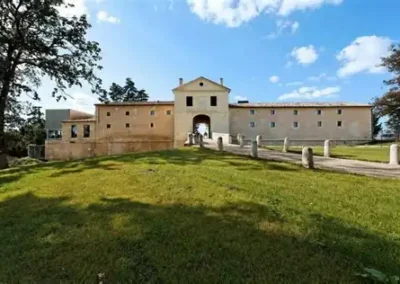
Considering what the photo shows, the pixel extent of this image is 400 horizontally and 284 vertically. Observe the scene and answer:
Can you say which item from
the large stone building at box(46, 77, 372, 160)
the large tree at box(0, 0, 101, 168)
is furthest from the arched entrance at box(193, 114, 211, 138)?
the large tree at box(0, 0, 101, 168)

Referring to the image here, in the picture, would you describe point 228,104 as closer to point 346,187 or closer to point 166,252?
point 346,187

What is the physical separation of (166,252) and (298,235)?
1.94 m

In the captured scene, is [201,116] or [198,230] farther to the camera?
[201,116]

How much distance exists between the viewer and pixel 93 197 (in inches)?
298

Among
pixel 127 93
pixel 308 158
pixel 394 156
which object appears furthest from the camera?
pixel 127 93

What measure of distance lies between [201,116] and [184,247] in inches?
1788

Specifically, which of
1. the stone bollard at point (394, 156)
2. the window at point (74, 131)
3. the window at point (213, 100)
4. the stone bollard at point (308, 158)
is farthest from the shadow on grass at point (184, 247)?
the window at point (74, 131)

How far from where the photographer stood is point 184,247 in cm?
504

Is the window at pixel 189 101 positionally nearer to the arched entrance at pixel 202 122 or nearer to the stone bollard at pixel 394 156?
the arched entrance at pixel 202 122

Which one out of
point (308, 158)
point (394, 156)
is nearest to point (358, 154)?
point (394, 156)

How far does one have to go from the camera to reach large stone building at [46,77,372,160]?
156 ft

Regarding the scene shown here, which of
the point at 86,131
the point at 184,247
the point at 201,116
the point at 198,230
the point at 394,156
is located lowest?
the point at 184,247

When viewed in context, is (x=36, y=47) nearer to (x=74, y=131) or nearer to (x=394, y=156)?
(x=394, y=156)

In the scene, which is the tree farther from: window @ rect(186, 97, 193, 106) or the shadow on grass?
the shadow on grass
